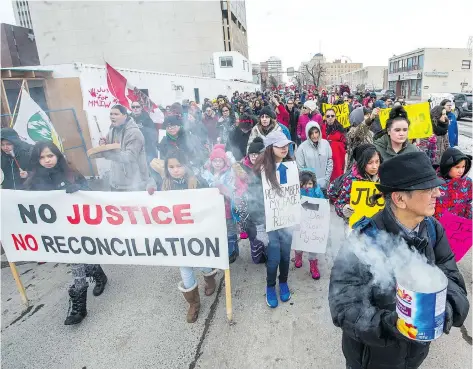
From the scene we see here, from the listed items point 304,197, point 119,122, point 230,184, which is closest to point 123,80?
point 119,122

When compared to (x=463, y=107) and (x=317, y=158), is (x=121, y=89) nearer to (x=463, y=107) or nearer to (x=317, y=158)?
(x=317, y=158)

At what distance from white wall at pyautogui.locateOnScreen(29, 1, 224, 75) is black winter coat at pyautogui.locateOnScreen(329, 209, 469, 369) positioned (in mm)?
43731

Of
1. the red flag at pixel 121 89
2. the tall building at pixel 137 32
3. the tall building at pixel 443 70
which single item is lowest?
the red flag at pixel 121 89

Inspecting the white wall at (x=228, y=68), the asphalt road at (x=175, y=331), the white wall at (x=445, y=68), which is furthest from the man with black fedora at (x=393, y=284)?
the white wall at (x=445, y=68)

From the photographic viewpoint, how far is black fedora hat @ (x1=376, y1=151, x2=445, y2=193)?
1357 millimetres

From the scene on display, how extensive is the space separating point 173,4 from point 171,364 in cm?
4504

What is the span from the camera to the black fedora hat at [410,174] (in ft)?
A: 4.45

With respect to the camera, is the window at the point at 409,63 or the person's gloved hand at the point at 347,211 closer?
the person's gloved hand at the point at 347,211

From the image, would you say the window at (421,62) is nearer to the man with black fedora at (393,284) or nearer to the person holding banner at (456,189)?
the person holding banner at (456,189)

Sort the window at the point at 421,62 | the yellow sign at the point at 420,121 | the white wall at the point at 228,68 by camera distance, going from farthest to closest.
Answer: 1. the window at the point at 421,62
2. the white wall at the point at 228,68
3. the yellow sign at the point at 420,121

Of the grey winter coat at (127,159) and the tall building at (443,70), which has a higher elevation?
the tall building at (443,70)

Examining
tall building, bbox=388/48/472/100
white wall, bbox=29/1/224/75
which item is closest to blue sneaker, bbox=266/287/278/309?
white wall, bbox=29/1/224/75

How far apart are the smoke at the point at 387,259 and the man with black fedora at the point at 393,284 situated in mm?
14

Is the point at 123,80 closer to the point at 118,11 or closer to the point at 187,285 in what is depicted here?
the point at 187,285
